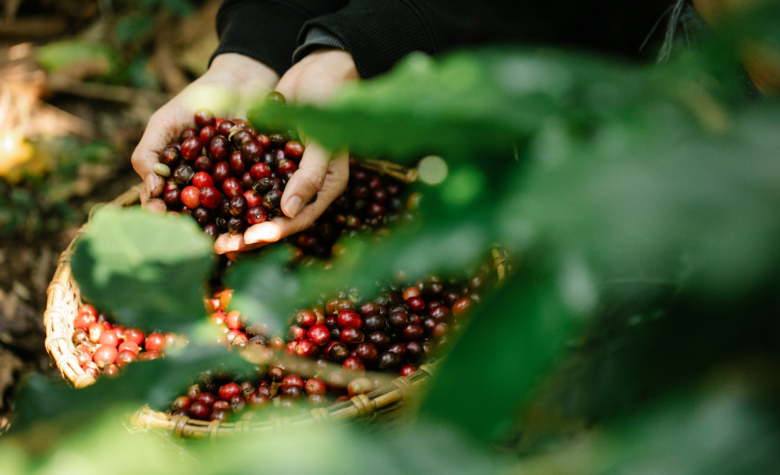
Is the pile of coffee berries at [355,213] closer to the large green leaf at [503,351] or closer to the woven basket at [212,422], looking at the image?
the woven basket at [212,422]

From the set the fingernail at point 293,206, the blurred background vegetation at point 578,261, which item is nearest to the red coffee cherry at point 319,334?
the fingernail at point 293,206

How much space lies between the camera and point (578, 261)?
0.72 feet

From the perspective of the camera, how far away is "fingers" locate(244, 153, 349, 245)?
130 cm

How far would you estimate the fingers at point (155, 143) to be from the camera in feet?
4.62

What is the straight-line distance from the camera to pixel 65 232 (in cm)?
205

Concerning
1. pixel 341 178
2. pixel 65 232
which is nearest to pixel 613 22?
pixel 341 178

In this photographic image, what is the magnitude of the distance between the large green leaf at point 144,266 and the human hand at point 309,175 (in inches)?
31.5

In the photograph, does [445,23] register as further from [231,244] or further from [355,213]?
[231,244]

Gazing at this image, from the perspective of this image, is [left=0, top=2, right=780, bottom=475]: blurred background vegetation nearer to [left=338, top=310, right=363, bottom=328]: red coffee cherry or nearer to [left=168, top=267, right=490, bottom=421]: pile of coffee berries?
[left=168, top=267, right=490, bottom=421]: pile of coffee berries

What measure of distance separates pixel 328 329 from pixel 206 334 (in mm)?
1008

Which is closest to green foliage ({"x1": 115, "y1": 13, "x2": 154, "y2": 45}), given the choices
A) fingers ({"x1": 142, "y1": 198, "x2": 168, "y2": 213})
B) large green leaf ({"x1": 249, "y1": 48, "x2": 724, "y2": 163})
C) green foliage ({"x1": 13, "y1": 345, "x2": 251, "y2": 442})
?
fingers ({"x1": 142, "y1": 198, "x2": 168, "y2": 213})

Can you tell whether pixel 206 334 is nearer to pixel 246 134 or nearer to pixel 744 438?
pixel 744 438

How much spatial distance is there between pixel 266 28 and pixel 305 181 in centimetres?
87

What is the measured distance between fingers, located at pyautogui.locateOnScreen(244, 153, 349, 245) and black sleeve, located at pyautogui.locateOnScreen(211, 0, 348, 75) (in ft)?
2.09
